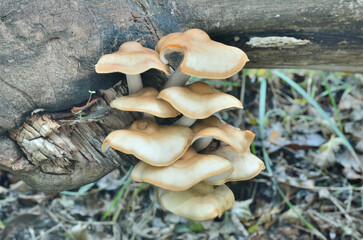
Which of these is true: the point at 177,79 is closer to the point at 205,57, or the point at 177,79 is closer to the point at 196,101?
the point at 196,101

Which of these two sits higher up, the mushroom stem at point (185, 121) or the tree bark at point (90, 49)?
the tree bark at point (90, 49)

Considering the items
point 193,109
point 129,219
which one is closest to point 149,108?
point 193,109

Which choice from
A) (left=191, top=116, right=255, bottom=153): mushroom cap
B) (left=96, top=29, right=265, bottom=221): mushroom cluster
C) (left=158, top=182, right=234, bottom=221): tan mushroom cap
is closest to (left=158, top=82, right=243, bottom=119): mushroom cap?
(left=96, top=29, right=265, bottom=221): mushroom cluster

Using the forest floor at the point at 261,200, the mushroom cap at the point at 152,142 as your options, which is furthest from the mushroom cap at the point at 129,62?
the forest floor at the point at 261,200

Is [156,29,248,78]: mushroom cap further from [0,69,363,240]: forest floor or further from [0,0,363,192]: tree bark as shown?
[0,69,363,240]: forest floor

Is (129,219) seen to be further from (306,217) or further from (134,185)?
(306,217)

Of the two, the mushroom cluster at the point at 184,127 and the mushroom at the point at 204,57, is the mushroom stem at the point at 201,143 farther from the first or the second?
the mushroom at the point at 204,57

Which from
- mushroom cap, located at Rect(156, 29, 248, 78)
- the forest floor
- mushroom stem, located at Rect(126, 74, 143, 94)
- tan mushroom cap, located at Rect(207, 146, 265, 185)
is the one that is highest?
mushroom cap, located at Rect(156, 29, 248, 78)
